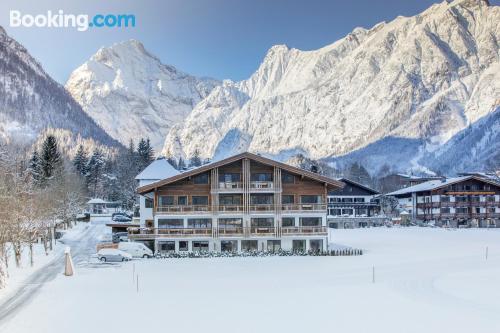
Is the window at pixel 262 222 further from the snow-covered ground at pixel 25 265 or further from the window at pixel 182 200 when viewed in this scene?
the snow-covered ground at pixel 25 265

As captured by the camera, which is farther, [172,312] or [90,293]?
[90,293]

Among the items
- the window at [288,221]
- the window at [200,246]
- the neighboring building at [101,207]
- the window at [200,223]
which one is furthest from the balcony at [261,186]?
the neighboring building at [101,207]

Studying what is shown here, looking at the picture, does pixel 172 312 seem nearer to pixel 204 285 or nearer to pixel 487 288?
pixel 204 285

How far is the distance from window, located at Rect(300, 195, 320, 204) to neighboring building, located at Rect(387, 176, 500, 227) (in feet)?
176

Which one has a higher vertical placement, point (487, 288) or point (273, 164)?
point (273, 164)

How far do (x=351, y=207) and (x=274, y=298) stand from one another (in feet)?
267

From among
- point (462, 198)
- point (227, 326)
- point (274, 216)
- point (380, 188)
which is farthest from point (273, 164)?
point (380, 188)

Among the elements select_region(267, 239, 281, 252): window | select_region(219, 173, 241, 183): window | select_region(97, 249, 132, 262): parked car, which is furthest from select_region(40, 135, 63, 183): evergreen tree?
select_region(267, 239, 281, 252): window

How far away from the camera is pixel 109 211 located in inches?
4929

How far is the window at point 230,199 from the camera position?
59.6 m

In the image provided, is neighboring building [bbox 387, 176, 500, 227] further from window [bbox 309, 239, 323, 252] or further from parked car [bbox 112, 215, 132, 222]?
parked car [bbox 112, 215, 132, 222]

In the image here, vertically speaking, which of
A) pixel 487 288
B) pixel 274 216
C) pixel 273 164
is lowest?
pixel 487 288

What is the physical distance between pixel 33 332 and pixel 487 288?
85.7ft

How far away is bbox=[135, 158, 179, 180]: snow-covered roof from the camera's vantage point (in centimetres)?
7506
